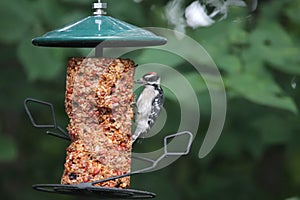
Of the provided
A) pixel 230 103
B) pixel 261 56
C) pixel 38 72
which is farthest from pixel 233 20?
pixel 38 72

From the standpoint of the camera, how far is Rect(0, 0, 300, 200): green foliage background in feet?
15.6

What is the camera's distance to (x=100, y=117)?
10.7 feet

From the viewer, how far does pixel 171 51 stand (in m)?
4.51

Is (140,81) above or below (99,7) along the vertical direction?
below

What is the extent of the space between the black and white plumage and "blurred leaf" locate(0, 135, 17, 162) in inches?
97.7

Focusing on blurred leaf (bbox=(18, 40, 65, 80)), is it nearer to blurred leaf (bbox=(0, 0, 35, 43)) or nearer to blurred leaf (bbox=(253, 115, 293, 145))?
blurred leaf (bbox=(0, 0, 35, 43))

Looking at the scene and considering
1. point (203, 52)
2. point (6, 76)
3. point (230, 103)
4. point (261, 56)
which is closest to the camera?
point (203, 52)

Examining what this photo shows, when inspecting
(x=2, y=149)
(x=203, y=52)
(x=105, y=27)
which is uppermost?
(x=105, y=27)

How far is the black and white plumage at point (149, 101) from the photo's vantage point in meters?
3.25

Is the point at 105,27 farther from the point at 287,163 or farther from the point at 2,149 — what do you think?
the point at 287,163

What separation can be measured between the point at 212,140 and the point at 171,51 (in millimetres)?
802

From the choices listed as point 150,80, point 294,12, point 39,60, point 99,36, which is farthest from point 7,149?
point 99,36

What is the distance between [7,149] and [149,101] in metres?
2.59

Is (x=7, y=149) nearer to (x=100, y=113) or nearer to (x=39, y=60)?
(x=39, y=60)
